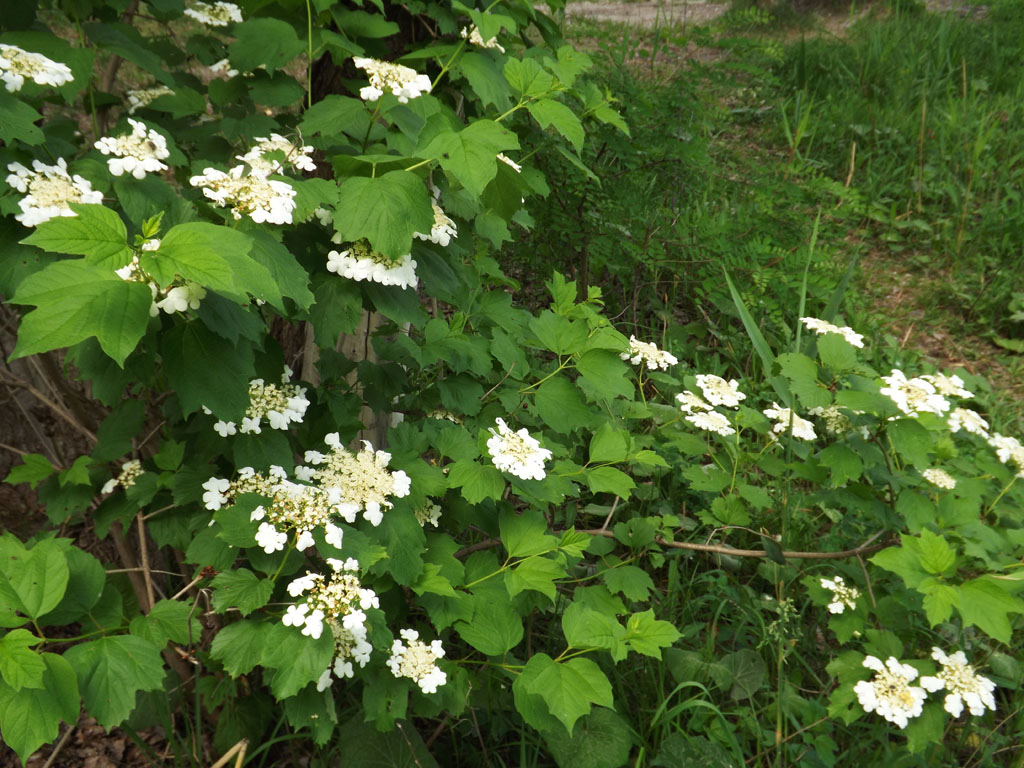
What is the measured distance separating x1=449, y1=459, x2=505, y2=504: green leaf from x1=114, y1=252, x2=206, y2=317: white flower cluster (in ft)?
2.00

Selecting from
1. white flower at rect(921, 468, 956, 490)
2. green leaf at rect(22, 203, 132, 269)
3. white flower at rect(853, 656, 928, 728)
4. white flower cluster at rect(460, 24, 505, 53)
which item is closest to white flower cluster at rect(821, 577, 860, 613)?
white flower at rect(853, 656, 928, 728)

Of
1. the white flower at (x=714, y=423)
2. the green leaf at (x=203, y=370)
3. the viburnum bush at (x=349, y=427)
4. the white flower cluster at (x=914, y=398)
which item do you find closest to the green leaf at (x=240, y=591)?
the viburnum bush at (x=349, y=427)

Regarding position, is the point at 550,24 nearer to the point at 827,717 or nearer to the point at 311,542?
the point at 311,542

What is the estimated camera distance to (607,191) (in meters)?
3.00

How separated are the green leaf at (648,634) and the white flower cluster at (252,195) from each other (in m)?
1.00

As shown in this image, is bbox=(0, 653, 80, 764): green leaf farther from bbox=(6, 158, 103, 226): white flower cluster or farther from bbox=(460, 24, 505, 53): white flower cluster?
bbox=(460, 24, 505, 53): white flower cluster

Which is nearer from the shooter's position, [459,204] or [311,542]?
[311,542]

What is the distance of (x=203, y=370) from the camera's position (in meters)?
1.03

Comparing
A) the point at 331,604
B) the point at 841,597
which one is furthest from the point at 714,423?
the point at 331,604

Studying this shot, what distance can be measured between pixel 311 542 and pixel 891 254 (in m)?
4.04

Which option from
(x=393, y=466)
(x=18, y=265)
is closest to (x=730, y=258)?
(x=393, y=466)

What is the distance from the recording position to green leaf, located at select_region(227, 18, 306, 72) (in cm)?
131

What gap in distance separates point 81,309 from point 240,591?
1.81 ft

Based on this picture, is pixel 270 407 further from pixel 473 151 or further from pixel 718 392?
pixel 718 392
